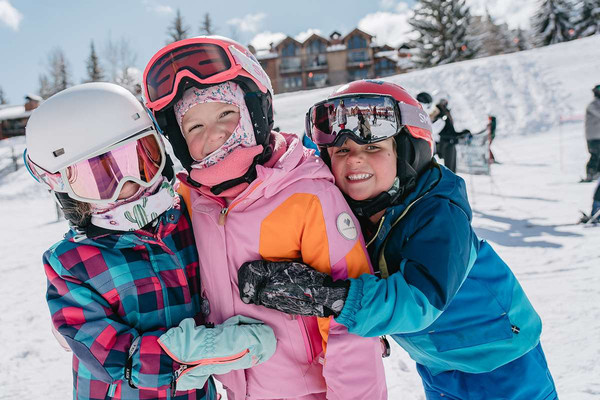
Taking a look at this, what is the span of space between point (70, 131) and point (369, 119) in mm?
1360

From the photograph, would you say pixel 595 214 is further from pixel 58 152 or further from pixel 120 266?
pixel 58 152

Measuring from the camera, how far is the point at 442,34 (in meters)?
35.7

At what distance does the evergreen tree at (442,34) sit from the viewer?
35125 millimetres

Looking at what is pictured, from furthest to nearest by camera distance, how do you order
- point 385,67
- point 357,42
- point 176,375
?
1. point 385,67
2. point 357,42
3. point 176,375

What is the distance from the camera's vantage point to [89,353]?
1.56 m

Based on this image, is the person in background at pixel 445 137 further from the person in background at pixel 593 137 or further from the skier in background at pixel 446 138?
the person in background at pixel 593 137

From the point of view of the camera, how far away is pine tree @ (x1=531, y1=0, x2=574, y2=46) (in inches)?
1433

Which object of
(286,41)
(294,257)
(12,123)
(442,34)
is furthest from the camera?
(286,41)

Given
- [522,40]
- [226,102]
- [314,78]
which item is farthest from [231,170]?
[522,40]

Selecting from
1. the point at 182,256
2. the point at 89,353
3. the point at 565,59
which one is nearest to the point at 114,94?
the point at 182,256

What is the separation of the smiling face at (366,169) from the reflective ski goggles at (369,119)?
6 cm

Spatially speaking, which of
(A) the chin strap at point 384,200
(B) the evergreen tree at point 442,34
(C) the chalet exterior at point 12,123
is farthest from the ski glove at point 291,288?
(C) the chalet exterior at point 12,123

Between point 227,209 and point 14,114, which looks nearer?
point 227,209

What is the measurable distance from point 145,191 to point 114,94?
0.47m
